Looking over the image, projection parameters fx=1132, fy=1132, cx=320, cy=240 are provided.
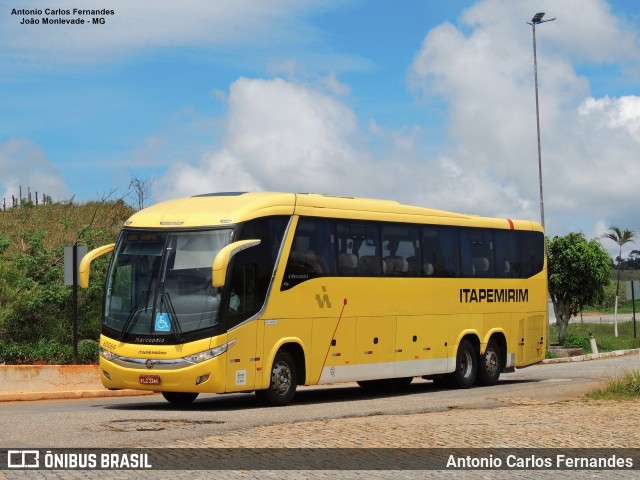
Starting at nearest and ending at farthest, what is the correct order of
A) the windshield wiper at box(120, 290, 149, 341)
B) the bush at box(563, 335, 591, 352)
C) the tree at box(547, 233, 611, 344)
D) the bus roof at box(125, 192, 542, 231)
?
the windshield wiper at box(120, 290, 149, 341)
the bus roof at box(125, 192, 542, 231)
the bush at box(563, 335, 591, 352)
the tree at box(547, 233, 611, 344)

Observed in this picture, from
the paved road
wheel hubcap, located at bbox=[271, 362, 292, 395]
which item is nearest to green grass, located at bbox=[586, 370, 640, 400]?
the paved road

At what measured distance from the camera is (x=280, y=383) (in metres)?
19.1

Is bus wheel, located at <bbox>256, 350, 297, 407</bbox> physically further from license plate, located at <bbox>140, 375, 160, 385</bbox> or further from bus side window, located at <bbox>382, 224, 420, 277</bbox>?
bus side window, located at <bbox>382, 224, 420, 277</bbox>

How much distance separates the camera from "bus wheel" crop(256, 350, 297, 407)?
18906 millimetres

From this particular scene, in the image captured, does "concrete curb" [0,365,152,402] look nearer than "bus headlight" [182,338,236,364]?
No

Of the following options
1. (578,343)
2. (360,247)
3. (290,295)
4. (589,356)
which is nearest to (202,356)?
(290,295)

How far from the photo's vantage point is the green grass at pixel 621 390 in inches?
728

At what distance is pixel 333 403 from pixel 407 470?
907 centimetres

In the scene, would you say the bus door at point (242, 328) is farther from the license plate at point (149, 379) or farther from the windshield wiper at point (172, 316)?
the license plate at point (149, 379)

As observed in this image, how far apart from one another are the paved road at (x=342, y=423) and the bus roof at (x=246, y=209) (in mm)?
3079

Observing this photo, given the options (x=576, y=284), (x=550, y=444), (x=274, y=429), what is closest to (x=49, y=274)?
(x=274, y=429)

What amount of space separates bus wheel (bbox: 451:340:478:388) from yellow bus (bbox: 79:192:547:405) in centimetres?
3

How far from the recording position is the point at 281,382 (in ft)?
62.8

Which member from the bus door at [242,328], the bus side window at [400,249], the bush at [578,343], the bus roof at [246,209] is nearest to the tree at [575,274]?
the bush at [578,343]
